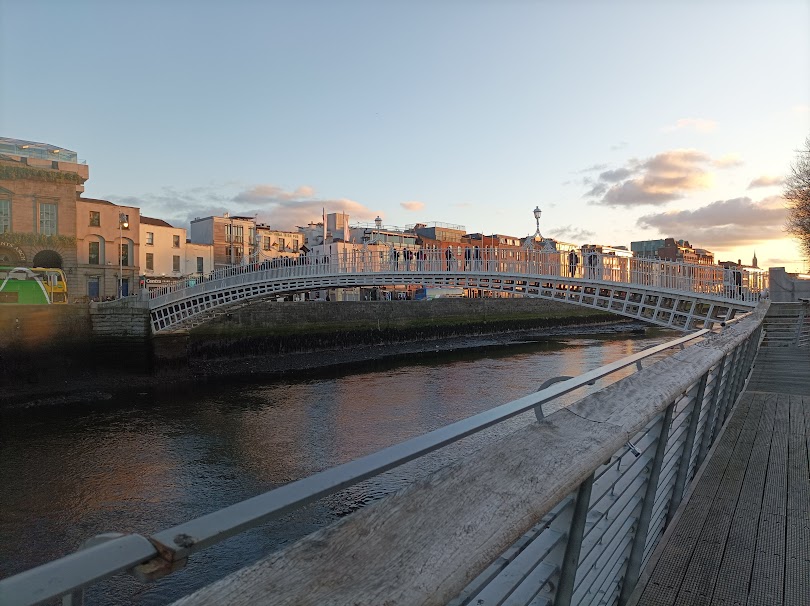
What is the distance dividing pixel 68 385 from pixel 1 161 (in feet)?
54.4

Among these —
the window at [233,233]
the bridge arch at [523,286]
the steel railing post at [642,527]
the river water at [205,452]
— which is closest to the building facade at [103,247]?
the bridge arch at [523,286]

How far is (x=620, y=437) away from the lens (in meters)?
1.27

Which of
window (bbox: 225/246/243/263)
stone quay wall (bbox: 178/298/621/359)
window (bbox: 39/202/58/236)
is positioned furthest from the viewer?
window (bbox: 225/246/243/263)

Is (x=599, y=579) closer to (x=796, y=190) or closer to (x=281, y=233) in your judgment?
(x=796, y=190)

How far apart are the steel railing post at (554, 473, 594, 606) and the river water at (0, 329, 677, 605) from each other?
5.65 metres

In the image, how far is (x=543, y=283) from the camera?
59.7 ft

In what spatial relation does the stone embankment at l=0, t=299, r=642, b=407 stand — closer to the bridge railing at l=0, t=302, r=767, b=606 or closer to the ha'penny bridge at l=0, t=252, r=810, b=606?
the ha'penny bridge at l=0, t=252, r=810, b=606

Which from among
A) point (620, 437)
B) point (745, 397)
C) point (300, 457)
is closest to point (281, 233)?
point (300, 457)

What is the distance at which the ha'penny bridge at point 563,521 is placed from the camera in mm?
716

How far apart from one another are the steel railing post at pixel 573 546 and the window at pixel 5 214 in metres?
33.0

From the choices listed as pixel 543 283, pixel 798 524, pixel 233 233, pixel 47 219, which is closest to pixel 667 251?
pixel 233 233

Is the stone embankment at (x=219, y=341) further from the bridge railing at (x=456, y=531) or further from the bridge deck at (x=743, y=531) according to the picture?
the bridge railing at (x=456, y=531)

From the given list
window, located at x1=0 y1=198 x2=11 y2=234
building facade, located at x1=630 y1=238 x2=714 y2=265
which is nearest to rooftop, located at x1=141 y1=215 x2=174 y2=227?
window, located at x1=0 y1=198 x2=11 y2=234

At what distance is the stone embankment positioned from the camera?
698 inches
